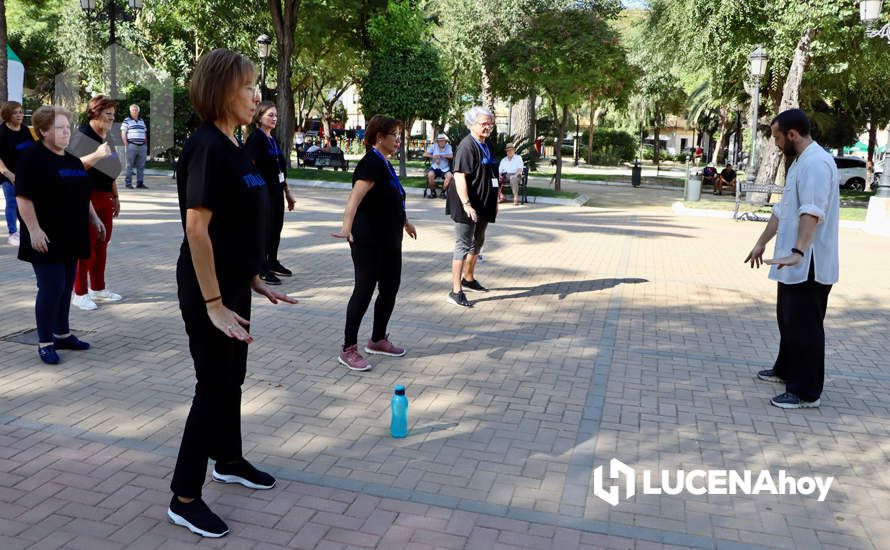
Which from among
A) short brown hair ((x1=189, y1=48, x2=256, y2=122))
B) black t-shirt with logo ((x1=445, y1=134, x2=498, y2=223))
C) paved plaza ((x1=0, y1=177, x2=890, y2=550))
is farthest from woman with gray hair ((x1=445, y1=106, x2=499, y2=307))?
short brown hair ((x1=189, y1=48, x2=256, y2=122))

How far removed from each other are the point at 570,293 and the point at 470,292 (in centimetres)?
115

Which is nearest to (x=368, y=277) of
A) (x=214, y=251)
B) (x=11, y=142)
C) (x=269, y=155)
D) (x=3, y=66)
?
(x=214, y=251)

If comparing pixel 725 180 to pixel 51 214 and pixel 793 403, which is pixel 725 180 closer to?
pixel 793 403

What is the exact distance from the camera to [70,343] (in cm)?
563

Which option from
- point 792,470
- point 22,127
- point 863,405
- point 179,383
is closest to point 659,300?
point 863,405

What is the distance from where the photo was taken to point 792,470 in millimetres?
4078

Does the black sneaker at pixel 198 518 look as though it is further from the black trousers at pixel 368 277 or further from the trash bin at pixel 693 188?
the trash bin at pixel 693 188

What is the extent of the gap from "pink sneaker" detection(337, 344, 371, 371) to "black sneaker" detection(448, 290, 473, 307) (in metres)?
2.23

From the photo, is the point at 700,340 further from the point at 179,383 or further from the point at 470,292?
the point at 179,383

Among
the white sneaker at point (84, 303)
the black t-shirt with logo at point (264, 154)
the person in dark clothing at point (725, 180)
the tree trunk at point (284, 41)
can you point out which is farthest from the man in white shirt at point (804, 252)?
the person in dark clothing at point (725, 180)

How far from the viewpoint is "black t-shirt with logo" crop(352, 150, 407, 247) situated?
17.7ft

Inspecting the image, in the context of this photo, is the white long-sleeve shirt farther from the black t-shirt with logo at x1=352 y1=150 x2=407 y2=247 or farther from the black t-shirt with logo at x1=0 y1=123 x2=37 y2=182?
the black t-shirt with logo at x1=0 y1=123 x2=37 y2=182

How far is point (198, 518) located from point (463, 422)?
1.83 metres

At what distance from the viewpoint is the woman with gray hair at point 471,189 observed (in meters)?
7.34
